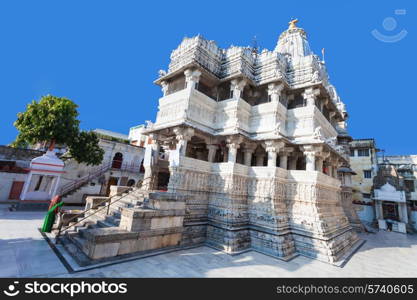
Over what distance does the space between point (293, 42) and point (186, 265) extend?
1920cm

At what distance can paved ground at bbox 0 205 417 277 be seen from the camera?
17.4ft

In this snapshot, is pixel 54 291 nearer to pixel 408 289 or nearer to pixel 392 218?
pixel 408 289

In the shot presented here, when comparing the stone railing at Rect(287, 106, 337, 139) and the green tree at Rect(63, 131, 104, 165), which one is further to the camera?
the green tree at Rect(63, 131, 104, 165)

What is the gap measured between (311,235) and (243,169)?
15.3 feet

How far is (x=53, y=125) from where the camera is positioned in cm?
1443

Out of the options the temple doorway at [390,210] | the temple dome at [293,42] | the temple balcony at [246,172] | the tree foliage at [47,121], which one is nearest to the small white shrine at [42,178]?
the tree foliage at [47,121]

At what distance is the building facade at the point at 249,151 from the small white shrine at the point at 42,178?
844cm

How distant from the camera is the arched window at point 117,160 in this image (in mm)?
22781

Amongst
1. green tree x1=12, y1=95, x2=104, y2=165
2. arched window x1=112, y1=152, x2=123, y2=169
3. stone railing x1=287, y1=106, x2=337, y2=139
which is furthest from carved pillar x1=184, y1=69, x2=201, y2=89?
arched window x1=112, y1=152, x2=123, y2=169

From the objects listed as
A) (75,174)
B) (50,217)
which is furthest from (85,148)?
(50,217)

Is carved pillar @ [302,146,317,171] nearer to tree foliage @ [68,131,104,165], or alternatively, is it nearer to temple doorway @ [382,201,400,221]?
tree foliage @ [68,131,104,165]

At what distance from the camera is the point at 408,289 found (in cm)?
552

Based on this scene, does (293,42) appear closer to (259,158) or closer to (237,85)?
(237,85)

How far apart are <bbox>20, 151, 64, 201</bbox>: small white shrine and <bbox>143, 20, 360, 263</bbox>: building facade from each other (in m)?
8.44
